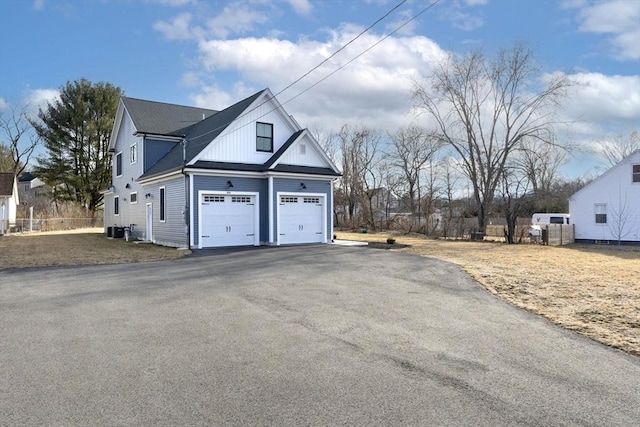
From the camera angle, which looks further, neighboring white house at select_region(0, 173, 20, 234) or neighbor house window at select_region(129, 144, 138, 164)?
neighboring white house at select_region(0, 173, 20, 234)

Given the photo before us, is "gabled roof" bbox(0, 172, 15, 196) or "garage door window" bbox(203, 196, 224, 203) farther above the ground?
"gabled roof" bbox(0, 172, 15, 196)

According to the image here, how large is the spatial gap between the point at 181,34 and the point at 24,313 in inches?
448

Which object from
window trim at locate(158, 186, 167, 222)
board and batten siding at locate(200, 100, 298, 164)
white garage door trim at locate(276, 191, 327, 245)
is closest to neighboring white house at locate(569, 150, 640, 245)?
white garage door trim at locate(276, 191, 327, 245)

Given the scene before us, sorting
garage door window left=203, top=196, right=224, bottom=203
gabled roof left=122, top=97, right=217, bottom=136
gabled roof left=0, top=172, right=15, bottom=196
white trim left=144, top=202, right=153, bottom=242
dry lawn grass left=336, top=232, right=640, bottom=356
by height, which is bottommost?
dry lawn grass left=336, top=232, right=640, bottom=356

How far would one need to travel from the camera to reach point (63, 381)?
13.7ft

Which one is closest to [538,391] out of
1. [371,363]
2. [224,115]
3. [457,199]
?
[371,363]

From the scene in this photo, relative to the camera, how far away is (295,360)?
190 inches

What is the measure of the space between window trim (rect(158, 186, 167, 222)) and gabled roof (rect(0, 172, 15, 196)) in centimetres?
1883

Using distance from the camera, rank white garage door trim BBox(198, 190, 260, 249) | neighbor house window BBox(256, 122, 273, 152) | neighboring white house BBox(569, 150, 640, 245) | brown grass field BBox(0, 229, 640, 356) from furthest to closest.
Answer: neighboring white house BBox(569, 150, 640, 245), neighbor house window BBox(256, 122, 273, 152), white garage door trim BBox(198, 190, 260, 249), brown grass field BBox(0, 229, 640, 356)

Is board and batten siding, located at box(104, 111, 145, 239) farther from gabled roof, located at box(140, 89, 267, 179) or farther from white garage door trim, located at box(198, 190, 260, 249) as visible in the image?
white garage door trim, located at box(198, 190, 260, 249)

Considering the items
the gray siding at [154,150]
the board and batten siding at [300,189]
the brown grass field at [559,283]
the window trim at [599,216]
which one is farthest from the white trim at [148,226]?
the window trim at [599,216]

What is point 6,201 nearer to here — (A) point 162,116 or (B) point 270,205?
(A) point 162,116

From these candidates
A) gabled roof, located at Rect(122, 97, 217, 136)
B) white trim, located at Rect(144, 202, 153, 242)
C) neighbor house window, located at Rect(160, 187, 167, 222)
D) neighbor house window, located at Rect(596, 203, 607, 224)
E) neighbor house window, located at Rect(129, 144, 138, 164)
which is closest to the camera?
neighbor house window, located at Rect(160, 187, 167, 222)

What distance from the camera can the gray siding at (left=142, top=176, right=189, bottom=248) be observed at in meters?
18.8
